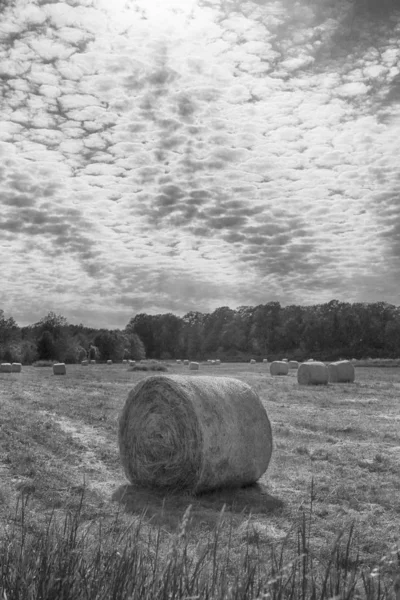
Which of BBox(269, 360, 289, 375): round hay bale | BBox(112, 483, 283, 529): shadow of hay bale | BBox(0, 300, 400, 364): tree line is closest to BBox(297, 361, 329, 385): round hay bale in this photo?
BBox(269, 360, 289, 375): round hay bale

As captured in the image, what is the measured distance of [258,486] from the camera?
9750 mm

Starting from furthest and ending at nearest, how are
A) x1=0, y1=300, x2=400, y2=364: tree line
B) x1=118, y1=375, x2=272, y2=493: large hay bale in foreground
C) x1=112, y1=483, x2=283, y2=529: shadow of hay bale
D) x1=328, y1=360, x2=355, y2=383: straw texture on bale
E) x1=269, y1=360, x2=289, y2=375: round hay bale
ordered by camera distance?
x1=0, y1=300, x2=400, y2=364: tree line < x1=269, y1=360, x2=289, y2=375: round hay bale < x1=328, y1=360, x2=355, y2=383: straw texture on bale < x1=118, y1=375, x2=272, y2=493: large hay bale in foreground < x1=112, y1=483, x2=283, y2=529: shadow of hay bale

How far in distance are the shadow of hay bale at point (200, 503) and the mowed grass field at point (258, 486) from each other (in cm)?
2

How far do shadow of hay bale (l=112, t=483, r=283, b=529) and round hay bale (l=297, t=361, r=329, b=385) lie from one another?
838 inches

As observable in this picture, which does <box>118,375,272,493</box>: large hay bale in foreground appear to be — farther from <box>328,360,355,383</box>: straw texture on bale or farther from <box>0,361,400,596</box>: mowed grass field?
<box>328,360,355,383</box>: straw texture on bale

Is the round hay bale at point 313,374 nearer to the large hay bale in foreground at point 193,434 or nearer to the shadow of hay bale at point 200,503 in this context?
the large hay bale in foreground at point 193,434

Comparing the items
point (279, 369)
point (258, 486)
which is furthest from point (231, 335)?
point (258, 486)

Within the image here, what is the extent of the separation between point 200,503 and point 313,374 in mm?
22614

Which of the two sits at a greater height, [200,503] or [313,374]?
[313,374]

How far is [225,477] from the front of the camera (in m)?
9.53

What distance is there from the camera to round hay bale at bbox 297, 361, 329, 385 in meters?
30.6

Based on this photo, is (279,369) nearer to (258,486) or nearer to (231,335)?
(258,486)

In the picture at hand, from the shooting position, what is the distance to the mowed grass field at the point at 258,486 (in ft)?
22.2

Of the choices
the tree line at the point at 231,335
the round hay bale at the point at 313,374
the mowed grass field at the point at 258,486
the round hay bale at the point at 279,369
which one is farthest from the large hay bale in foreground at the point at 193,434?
the tree line at the point at 231,335
